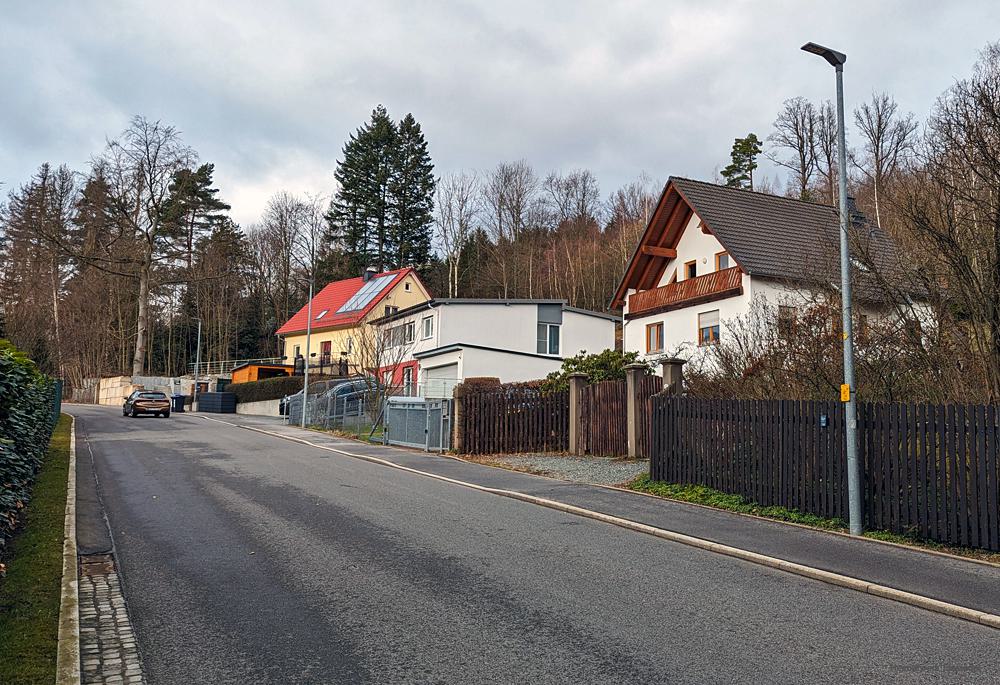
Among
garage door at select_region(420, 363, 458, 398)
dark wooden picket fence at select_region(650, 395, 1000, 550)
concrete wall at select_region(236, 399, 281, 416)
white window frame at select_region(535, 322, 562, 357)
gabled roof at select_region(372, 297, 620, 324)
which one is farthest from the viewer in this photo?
concrete wall at select_region(236, 399, 281, 416)

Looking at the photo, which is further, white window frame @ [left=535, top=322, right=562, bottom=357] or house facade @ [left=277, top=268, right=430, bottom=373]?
house facade @ [left=277, top=268, right=430, bottom=373]

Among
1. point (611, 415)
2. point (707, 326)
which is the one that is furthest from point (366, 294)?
point (611, 415)

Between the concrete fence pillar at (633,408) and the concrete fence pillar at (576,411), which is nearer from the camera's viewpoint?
the concrete fence pillar at (633,408)

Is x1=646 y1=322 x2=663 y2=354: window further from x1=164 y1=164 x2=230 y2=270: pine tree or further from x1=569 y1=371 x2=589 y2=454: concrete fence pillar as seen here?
x1=164 y1=164 x2=230 y2=270: pine tree

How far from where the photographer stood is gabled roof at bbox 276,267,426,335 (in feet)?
177

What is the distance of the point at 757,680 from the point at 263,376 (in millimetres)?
55848

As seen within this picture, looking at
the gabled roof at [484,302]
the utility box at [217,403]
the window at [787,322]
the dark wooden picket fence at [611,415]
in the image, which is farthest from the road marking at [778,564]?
the utility box at [217,403]

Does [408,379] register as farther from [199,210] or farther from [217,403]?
[199,210]

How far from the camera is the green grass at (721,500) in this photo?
1112 cm

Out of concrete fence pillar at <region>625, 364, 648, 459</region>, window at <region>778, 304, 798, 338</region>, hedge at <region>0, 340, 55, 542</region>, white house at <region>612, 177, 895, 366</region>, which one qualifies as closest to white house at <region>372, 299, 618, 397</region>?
white house at <region>612, 177, 895, 366</region>

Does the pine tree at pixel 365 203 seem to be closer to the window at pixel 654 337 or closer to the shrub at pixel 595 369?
the window at pixel 654 337

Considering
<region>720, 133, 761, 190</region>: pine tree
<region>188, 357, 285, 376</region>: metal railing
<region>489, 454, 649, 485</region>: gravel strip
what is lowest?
<region>489, 454, 649, 485</region>: gravel strip

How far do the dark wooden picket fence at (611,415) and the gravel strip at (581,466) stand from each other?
523 mm

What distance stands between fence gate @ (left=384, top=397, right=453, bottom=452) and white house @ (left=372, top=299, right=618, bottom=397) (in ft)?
29.1
